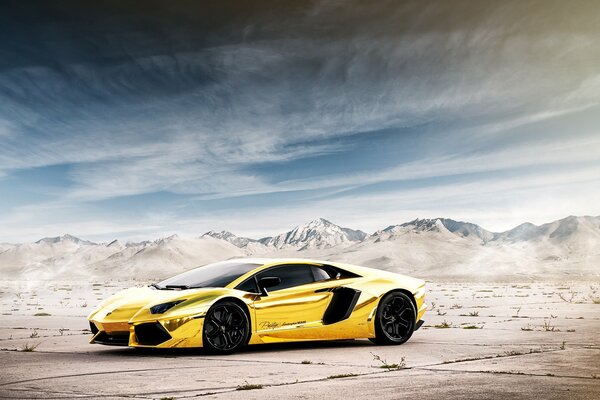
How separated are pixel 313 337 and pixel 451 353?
6.58 ft

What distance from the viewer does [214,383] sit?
6980 millimetres

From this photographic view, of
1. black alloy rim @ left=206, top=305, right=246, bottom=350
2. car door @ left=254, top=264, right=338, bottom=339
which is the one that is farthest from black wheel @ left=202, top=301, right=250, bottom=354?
car door @ left=254, top=264, right=338, bottom=339

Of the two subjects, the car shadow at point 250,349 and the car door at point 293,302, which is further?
the car door at point 293,302

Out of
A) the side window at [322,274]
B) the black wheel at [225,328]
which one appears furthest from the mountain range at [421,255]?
the black wheel at [225,328]

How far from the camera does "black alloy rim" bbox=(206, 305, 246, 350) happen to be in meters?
9.54

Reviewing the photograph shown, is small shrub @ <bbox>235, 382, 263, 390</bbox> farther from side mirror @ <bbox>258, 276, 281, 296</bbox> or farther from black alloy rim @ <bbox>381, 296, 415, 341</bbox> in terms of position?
black alloy rim @ <bbox>381, 296, 415, 341</bbox>

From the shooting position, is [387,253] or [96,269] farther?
[96,269]

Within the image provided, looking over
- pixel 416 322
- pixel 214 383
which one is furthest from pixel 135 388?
pixel 416 322

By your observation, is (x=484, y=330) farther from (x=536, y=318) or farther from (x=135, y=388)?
(x=135, y=388)

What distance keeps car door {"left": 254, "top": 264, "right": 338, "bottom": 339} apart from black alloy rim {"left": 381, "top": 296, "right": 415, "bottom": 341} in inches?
36.7

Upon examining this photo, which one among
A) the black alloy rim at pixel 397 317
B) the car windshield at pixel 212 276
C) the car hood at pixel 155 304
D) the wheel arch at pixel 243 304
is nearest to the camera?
the car hood at pixel 155 304

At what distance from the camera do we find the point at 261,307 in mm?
9961

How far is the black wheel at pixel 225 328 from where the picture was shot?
31.2 feet

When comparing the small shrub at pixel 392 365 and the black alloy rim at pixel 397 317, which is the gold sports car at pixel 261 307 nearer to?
the black alloy rim at pixel 397 317
